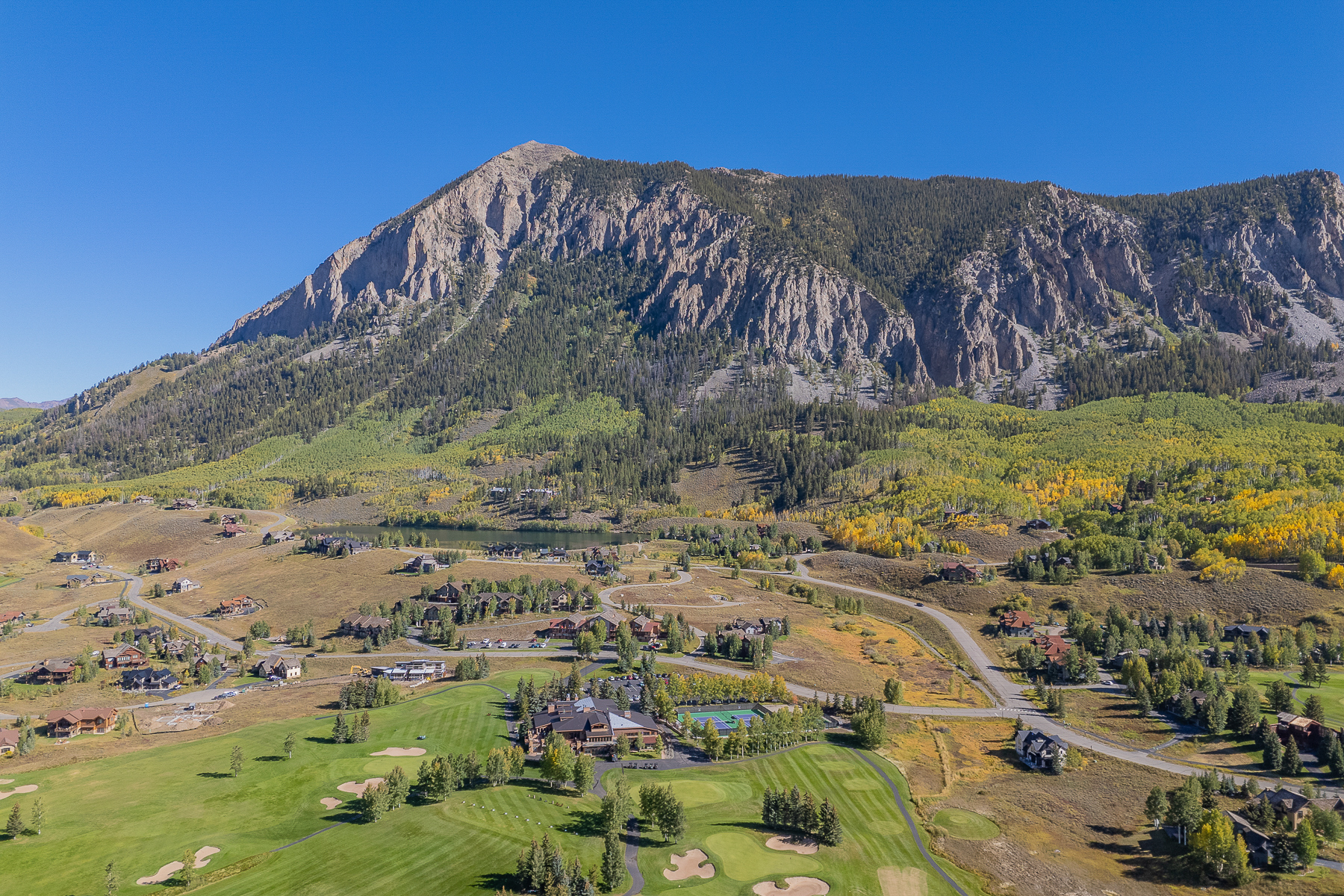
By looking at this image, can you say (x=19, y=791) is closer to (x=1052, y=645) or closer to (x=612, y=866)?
(x=612, y=866)

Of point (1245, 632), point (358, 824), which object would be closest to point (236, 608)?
point (358, 824)

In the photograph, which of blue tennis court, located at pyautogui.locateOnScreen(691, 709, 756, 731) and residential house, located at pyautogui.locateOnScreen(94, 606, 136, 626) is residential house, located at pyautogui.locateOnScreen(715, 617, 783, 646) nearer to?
blue tennis court, located at pyautogui.locateOnScreen(691, 709, 756, 731)

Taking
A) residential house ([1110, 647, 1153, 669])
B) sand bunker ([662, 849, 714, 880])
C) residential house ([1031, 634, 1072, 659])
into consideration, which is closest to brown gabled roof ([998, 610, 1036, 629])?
residential house ([1031, 634, 1072, 659])

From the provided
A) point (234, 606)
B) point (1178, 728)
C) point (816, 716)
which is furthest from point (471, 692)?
point (1178, 728)

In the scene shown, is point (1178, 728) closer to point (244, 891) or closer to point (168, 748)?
point (244, 891)

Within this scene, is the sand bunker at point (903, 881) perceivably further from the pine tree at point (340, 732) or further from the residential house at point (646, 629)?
the residential house at point (646, 629)


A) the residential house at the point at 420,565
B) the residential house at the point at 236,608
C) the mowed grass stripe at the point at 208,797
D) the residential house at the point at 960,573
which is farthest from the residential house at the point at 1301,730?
the residential house at the point at 236,608
